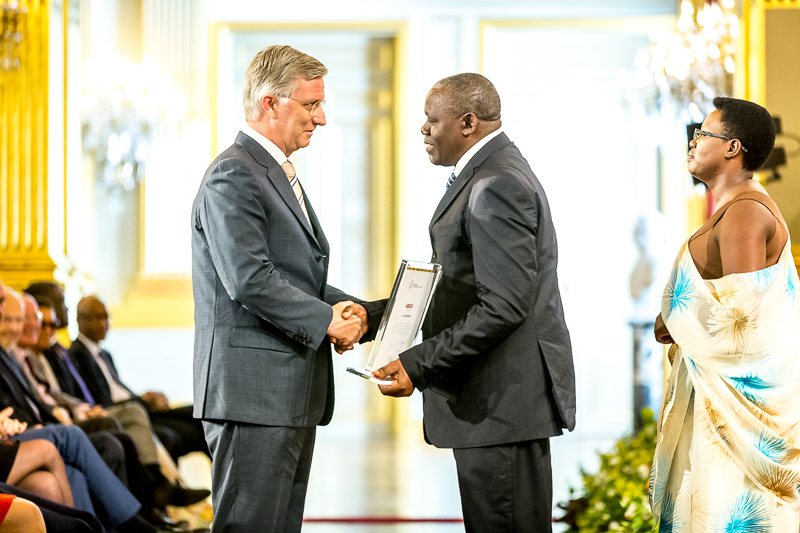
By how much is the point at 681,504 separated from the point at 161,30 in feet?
22.9

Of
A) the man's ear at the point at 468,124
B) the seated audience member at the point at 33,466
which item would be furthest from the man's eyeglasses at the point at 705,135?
the seated audience member at the point at 33,466

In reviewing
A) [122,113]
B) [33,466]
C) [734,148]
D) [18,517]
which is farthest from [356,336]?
[122,113]

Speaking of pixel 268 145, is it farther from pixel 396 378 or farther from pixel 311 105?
pixel 396 378

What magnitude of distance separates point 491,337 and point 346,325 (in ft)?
1.34

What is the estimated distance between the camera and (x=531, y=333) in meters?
2.28

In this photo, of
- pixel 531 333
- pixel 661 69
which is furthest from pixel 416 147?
pixel 531 333

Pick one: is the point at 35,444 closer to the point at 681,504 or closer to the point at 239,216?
the point at 239,216

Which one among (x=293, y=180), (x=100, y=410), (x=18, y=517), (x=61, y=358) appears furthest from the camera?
(x=61, y=358)

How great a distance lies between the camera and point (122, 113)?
24.6 feet

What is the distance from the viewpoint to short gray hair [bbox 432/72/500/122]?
2369 mm

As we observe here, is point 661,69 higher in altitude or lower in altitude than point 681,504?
higher

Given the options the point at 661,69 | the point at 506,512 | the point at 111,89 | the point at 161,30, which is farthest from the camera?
the point at 161,30

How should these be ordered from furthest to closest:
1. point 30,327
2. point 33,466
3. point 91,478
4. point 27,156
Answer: point 27,156 < point 30,327 < point 91,478 < point 33,466

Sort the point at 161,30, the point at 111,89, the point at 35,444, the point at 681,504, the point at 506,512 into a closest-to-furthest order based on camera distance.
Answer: the point at 506,512 → the point at 681,504 → the point at 35,444 → the point at 111,89 → the point at 161,30
